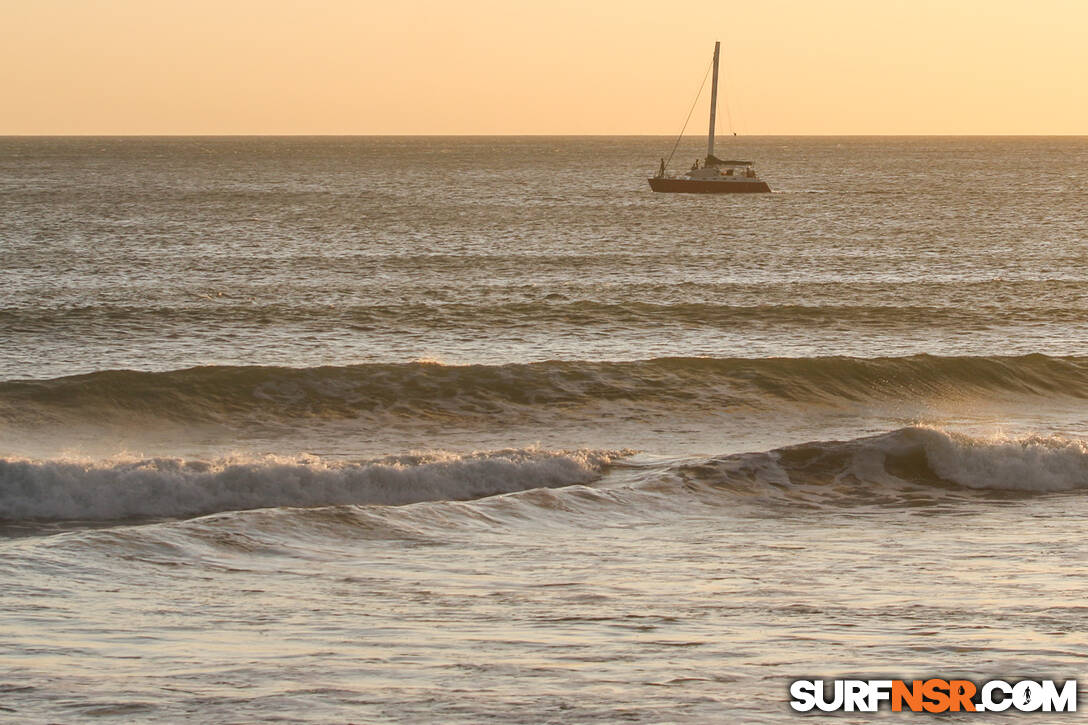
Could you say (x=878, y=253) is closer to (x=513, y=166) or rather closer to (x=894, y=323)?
(x=894, y=323)

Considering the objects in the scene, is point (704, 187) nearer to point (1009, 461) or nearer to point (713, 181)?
point (713, 181)

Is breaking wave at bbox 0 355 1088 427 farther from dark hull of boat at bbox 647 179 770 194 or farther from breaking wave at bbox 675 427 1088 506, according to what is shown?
dark hull of boat at bbox 647 179 770 194

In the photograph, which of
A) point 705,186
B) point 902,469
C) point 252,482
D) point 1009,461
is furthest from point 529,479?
point 705,186

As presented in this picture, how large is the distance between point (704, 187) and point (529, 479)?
8457cm

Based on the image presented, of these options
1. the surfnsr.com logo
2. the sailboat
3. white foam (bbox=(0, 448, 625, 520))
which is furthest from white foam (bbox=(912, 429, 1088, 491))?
the sailboat

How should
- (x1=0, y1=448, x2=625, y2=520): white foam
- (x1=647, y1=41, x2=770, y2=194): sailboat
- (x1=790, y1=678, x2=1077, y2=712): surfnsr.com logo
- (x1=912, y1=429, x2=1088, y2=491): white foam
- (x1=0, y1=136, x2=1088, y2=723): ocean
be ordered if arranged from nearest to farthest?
(x1=790, y1=678, x2=1077, y2=712): surfnsr.com logo, (x1=0, y1=136, x2=1088, y2=723): ocean, (x1=0, y1=448, x2=625, y2=520): white foam, (x1=912, y1=429, x2=1088, y2=491): white foam, (x1=647, y1=41, x2=770, y2=194): sailboat

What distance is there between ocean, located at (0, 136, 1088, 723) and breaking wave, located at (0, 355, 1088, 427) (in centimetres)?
10

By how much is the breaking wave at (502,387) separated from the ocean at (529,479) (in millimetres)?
99

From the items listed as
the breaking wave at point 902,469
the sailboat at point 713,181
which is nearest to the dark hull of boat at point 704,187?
the sailboat at point 713,181

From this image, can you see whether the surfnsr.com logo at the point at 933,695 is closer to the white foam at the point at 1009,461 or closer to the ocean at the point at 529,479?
the ocean at the point at 529,479

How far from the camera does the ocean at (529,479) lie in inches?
323

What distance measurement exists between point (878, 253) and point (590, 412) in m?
33.6

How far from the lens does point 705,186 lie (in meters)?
98.7

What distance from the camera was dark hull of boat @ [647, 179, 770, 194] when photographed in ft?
324
